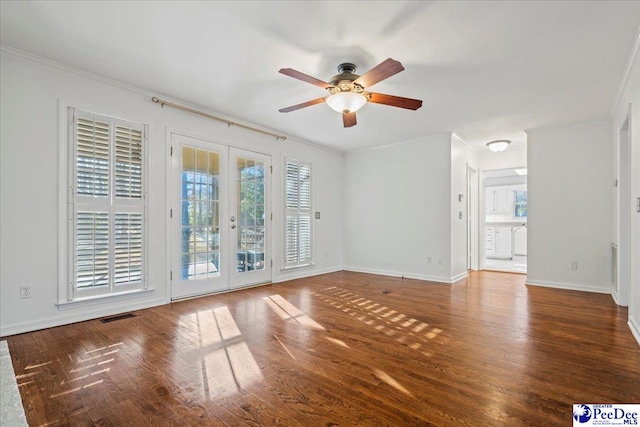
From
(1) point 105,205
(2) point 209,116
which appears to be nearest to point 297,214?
(2) point 209,116

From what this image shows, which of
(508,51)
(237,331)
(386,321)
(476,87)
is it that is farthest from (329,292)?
(508,51)

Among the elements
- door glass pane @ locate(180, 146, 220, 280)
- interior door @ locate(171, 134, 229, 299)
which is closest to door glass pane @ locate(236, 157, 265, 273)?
interior door @ locate(171, 134, 229, 299)

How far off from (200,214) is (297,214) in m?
1.93

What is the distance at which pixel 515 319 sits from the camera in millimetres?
3283

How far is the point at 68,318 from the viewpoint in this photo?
3.13 meters

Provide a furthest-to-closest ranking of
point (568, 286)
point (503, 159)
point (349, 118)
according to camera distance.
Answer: point (503, 159) → point (568, 286) → point (349, 118)

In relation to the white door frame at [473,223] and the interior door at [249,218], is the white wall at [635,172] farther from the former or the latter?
the interior door at [249,218]

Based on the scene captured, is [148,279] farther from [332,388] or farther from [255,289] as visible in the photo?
[332,388]

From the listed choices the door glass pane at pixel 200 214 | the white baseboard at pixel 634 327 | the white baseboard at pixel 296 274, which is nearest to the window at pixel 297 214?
the white baseboard at pixel 296 274

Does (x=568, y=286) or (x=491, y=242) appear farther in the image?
(x=491, y=242)

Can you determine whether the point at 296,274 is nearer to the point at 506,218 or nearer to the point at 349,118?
the point at 349,118

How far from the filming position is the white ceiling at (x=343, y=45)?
231 centimetres

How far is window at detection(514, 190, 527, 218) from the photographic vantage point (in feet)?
29.9

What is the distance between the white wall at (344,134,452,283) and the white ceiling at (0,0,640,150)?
1.60 meters
